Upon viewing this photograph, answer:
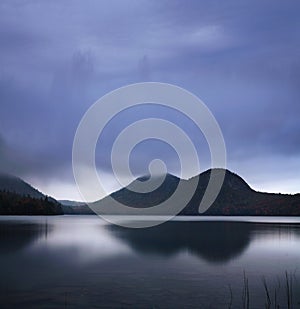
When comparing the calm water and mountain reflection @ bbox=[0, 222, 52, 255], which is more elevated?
mountain reflection @ bbox=[0, 222, 52, 255]

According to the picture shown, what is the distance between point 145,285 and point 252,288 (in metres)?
6.47

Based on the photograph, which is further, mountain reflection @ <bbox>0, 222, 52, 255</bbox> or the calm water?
mountain reflection @ <bbox>0, 222, 52, 255</bbox>

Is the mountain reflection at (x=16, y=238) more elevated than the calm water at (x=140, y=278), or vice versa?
the mountain reflection at (x=16, y=238)

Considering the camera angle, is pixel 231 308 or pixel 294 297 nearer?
pixel 231 308

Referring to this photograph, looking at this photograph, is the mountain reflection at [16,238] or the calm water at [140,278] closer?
the calm water at [140,278]

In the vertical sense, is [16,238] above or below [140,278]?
above

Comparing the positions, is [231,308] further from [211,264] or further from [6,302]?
[211,264]

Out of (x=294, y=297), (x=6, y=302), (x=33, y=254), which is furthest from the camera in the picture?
(x=33, y=254)

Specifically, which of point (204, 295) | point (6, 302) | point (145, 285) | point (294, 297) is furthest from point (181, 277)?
→ point (6, 302)

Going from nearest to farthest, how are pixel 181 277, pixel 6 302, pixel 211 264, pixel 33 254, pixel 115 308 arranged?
pixel 115 308 < pixel 6 302 < pixel 181 277 < pixel 211 264 < pixel 33 254

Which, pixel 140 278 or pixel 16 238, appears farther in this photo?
pixel 16 238

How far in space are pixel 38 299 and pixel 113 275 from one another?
9.79 metres

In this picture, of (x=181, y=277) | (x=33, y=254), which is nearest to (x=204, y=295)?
(x=181, y=277)

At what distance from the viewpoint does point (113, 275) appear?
107 ft
